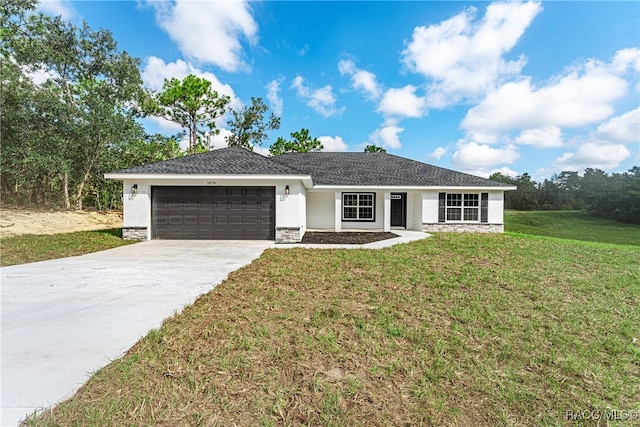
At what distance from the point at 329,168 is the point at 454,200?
7.04m

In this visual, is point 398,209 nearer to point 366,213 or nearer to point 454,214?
point 366,213

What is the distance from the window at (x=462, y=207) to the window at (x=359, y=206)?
3.90 meters

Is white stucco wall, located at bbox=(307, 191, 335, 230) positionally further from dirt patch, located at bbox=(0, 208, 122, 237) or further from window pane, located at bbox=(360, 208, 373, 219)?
dirt patch, located at bbox=(0, 208, 122, 237)

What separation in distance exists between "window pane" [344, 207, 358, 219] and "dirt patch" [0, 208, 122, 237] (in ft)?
44.9

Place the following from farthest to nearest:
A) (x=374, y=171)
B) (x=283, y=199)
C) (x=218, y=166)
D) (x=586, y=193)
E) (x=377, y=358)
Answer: (x=586, y=193) → (x=374, y=171) → (x=218, y=166) → (x=283, y=199) → (x=377, y=358)

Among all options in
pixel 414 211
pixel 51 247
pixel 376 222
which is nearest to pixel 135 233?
pixel 51 247

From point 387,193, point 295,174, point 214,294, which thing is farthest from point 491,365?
point 387,193

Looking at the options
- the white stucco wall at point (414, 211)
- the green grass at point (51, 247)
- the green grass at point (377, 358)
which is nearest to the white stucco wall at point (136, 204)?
the green grass at point (51, 247)

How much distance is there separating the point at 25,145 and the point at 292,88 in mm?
15222

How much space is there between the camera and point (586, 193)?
35.7 meters

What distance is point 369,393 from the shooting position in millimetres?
2322

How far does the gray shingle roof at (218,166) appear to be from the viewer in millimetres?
10586

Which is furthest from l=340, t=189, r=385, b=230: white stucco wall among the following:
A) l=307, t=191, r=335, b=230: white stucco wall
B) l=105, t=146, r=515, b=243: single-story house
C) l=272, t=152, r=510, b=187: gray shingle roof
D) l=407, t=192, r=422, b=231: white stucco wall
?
l=407, t=192, r=422, b=231: white stucco wall

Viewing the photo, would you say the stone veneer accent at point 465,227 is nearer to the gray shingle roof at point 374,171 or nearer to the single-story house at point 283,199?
the single-story house at point 283,199
